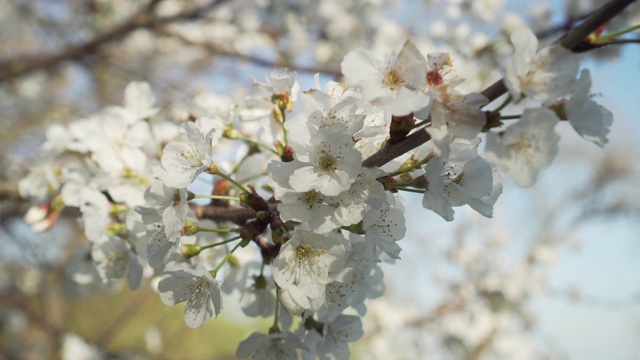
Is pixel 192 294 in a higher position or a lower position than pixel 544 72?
lower

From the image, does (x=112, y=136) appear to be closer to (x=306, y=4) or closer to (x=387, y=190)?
(x=387, y=190)

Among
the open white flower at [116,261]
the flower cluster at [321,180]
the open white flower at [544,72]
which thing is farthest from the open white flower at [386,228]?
the open white flower at [116,261]

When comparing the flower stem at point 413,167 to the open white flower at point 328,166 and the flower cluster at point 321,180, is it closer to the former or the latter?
the flower cluster at point 321,180

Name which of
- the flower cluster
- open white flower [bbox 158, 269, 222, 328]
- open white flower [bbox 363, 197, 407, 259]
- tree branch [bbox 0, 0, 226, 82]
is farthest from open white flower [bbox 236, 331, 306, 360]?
tree branch [bbox 0, 0, 226, 82]

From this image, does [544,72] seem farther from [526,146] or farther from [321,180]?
[321,180]

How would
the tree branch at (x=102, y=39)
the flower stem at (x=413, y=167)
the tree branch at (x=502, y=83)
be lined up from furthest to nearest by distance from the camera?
1. the tree branch at (x=102, y=39)
2. the flower stem at (x=413, y=167)
3. the tree branch at (x=502, y=83)

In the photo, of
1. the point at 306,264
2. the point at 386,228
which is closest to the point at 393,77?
the point at 386,228

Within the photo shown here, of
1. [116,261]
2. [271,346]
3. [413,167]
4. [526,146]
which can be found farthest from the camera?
[116,261]
